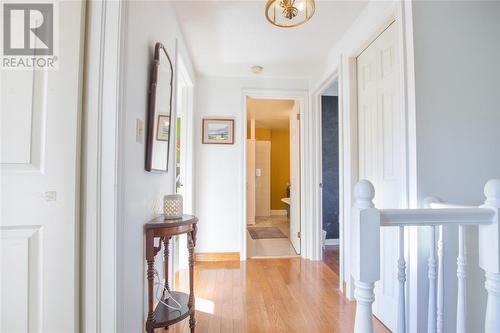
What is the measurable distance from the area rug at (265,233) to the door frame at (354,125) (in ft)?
4.35

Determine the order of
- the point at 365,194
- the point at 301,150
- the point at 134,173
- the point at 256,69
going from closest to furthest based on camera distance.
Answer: the point at 365,194 < the point at 134,173 < the point at 256,69 < the point at 301,150

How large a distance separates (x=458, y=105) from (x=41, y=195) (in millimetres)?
2230

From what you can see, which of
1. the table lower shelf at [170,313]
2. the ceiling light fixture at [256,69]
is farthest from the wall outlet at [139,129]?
the ceiling light fixture at [256,69]

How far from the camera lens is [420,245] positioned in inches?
56.7

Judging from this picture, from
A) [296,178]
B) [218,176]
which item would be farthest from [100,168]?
[296,178]

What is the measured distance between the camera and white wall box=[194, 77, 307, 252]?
3197mm

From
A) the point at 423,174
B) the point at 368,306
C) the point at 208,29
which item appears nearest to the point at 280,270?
the point at 423,174

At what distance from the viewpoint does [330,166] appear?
402 centimetres

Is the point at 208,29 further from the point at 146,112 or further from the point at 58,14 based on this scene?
the point at 58,14

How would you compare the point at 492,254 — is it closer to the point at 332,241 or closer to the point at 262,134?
the point at 332,241

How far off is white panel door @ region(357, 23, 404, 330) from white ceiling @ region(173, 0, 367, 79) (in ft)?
1.41

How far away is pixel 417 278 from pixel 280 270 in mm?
1629

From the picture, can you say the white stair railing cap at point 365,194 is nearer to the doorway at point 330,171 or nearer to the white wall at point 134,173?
the white wall at point 134,173

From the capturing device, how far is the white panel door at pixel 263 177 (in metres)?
6.11
